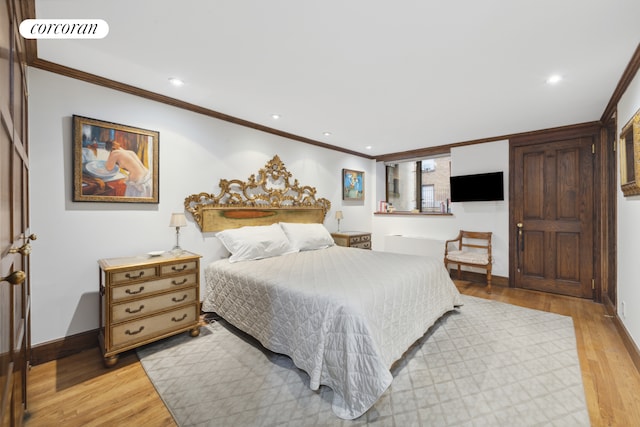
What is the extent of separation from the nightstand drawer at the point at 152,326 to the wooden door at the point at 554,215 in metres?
4.54

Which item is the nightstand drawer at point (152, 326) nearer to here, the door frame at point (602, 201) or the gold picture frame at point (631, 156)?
the gold picture frame at point (631, 156)

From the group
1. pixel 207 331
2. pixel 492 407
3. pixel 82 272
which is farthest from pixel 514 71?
pixel 82 272

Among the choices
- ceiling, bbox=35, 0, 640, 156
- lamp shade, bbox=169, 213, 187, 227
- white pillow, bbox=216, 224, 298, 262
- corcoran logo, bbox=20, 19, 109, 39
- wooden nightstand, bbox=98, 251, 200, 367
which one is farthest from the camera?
white pillow, bbox=216, 224, 298, 262

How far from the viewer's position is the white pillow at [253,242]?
3107mm

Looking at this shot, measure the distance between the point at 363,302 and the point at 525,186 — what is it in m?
3.77

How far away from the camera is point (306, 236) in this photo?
384 centimetres

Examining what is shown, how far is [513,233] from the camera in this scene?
4258mm

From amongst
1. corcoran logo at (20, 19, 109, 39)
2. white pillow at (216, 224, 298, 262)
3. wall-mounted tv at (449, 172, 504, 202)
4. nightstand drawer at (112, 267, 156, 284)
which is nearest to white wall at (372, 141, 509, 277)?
wall-mounted tv at (449, 172, 504, 202)

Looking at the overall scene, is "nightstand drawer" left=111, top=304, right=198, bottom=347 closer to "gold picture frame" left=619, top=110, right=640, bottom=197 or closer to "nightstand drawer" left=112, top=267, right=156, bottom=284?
"nightstand drawer" left=112, top=267, right=156, bottom=284

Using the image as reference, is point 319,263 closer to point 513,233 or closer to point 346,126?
point 346,126

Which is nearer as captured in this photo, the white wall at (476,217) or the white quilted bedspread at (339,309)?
the white quilted bedspread at (339,309)

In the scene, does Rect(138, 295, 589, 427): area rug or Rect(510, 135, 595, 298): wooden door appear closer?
Rect(138, 295, 589, 427): area rug

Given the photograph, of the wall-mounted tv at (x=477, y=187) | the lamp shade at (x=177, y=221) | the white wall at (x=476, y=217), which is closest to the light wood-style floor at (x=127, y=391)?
the lamp shade at (x=177, y=221)

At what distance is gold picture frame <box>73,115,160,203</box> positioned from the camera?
2400 millimetres
